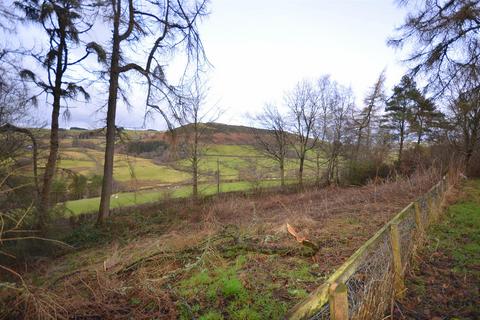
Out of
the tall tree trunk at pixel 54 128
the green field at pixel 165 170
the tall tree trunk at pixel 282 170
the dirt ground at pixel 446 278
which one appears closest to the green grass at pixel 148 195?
the green field at pixel 165 170

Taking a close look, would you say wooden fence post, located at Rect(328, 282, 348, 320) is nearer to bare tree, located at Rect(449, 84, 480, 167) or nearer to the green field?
the green field

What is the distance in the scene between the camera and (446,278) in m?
4.25

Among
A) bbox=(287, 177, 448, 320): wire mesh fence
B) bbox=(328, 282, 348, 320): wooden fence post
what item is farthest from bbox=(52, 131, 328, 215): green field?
bbox=(328, 282, 348, 320): wooden fence post

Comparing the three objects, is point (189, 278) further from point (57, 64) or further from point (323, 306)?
point (57, 64)

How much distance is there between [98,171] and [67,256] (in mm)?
10837

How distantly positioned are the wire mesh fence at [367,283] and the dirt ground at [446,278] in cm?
25

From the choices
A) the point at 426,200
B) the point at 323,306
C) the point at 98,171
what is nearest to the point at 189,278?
the point at 323,306

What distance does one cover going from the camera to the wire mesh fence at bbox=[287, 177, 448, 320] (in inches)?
75.0

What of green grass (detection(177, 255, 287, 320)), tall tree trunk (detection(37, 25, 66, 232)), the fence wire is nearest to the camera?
the fence wire

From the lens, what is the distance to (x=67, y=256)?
11711 millimetres

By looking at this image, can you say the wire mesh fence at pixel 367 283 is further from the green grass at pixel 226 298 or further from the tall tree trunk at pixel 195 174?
the tall tree trunk at pixel 195 174

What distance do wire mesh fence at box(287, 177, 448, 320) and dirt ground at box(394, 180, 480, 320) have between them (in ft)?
0.81

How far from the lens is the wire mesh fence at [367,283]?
1906 mm

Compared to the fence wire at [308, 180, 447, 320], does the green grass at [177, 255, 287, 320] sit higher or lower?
lower
